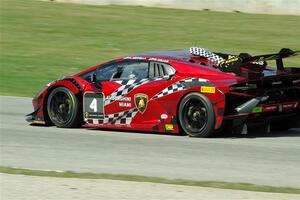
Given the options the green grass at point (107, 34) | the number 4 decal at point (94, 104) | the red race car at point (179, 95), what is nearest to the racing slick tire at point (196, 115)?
the red race car at point (179, 95)

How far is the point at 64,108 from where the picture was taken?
464 inches

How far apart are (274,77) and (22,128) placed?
13.0 ft

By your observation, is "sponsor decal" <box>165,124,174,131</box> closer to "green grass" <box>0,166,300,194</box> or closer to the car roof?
the car roof

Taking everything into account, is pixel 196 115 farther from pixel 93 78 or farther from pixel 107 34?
pixel 107 34

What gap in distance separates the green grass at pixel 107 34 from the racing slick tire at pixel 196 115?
7782 mm

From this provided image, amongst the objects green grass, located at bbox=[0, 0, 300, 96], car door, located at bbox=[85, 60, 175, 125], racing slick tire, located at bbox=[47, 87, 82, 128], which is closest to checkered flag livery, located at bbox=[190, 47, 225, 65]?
car door, located at bbox=[85, 60, 175, 125]

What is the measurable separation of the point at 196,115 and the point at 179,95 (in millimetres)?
382

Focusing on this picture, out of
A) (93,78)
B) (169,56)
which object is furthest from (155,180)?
(93,78)

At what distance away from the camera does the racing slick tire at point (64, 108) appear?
456 inches

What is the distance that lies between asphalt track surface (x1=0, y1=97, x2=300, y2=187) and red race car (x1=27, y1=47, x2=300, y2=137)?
22cm

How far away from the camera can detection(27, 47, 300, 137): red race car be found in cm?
1036

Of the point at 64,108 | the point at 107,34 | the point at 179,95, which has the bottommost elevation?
the point at 64,108

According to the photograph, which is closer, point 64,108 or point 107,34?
point 64,108

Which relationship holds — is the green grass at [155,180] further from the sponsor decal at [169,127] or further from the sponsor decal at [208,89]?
the sponsor decal at [169,127]
